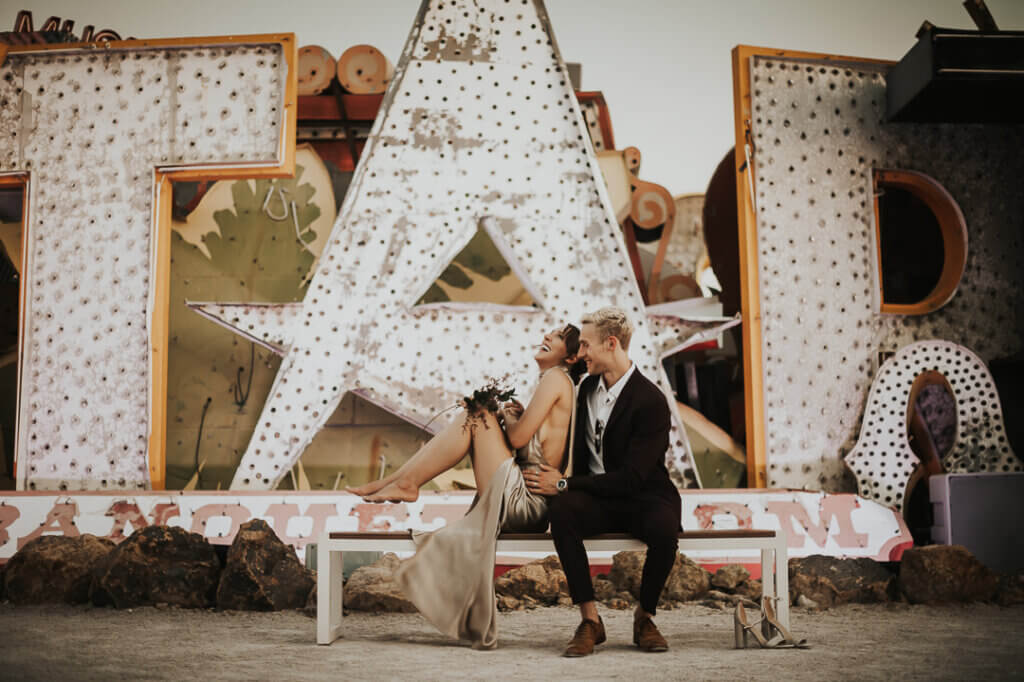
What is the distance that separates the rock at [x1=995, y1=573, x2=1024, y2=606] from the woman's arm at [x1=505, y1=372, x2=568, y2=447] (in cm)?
310

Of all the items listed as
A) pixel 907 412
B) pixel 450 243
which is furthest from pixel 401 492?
pixel 907 412

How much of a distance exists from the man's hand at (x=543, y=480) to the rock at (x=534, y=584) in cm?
160

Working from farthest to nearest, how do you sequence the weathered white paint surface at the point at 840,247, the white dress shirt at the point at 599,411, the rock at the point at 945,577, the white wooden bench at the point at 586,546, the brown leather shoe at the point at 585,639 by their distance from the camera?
the weathered white paint surface at the point at 840,247 → the rock at the point at 945,577 → the white dress shirt at the point at 599,411 → the white wooden bench at the point at 586,546 → the brown leather shoe at the point at 585,639

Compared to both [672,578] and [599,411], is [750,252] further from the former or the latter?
[599,411]

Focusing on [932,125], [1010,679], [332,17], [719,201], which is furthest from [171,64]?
[1010,679]

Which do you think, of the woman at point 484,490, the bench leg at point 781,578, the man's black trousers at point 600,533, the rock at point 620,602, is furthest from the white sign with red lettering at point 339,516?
the man's black trousers at point 600,533

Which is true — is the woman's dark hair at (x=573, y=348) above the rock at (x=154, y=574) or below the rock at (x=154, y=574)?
above

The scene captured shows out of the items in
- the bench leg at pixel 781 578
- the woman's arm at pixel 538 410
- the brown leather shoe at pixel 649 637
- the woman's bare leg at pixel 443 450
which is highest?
the woman's arm at pixel 538 410

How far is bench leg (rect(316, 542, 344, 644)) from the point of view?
4.00 m

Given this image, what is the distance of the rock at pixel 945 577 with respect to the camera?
17.5ft

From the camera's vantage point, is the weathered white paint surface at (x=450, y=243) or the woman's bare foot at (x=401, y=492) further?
the weathered white paint surface at (x=450, y=243)

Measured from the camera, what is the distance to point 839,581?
5473 millimetres

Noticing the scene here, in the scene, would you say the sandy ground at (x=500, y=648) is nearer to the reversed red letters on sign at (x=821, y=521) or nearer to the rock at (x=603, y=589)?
the rock at (x=603, y=589)

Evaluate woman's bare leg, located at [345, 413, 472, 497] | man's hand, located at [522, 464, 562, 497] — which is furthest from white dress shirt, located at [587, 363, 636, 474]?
woman's bare leg, located at [345, 413, 472, 497]
